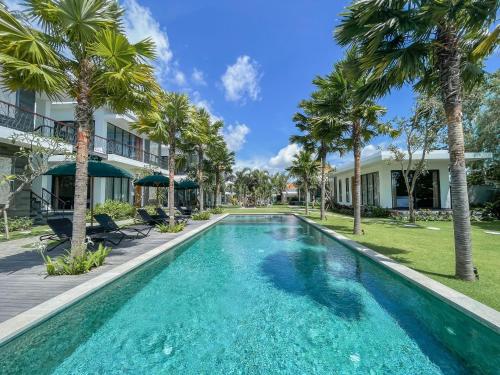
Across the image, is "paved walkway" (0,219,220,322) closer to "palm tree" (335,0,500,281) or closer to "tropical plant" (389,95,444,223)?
"palm tree" (335,0,500,281)

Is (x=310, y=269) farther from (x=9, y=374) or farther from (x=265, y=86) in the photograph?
(x=265, y=86)

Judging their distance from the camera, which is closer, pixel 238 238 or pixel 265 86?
pixel 238 238

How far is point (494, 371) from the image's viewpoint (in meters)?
3.19

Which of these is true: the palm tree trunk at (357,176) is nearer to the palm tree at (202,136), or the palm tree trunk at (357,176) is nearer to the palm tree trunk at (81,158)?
the palm tree at (202,136)

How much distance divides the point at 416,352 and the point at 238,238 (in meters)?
10.0

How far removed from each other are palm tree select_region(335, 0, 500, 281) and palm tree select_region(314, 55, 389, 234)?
15.3 feet

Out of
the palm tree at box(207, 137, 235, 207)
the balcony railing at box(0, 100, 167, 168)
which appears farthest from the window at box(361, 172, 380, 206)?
the balcony railing at box(0, 100, 167, 168)

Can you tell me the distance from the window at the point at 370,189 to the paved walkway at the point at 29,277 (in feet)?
69.4

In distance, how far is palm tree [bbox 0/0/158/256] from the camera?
17.6ft

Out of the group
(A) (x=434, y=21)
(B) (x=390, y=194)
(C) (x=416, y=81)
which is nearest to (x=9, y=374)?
(A) (x=434, y=21)

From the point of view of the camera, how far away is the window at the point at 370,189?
24625 millimetres

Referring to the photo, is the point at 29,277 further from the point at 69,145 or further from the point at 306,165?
the point at 306,165

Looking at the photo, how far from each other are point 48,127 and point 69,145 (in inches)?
51.8

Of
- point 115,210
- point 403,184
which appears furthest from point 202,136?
point 403,184
